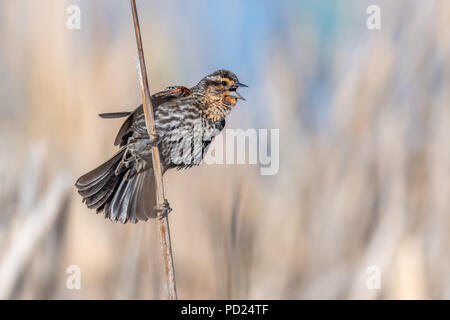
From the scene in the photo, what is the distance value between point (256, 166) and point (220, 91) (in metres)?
0.39

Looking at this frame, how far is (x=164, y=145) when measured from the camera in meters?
2.67

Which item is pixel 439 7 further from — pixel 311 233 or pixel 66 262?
pixel 66 262

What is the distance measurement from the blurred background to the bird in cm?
9

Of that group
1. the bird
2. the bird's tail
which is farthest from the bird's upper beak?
the bird's tail

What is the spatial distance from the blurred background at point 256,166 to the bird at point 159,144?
3.7 inches

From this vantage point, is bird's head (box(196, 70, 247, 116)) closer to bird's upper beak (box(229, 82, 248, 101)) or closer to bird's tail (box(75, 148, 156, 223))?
bird's upper beak (box(229, 82, 248, 101))

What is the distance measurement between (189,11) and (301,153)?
87 centimetres

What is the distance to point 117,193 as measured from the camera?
2.63 meters

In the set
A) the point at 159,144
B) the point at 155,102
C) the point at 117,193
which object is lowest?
the point at 117,193

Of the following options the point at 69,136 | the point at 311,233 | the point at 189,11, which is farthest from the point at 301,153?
the point at 69,136

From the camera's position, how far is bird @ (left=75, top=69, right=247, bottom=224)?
2566 mm

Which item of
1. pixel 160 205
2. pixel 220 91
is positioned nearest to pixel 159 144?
pixel 220 91

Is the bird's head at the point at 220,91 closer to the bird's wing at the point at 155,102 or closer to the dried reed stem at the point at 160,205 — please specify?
the bird's wing at the point at 155,102

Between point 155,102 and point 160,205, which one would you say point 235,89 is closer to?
point 155,102
